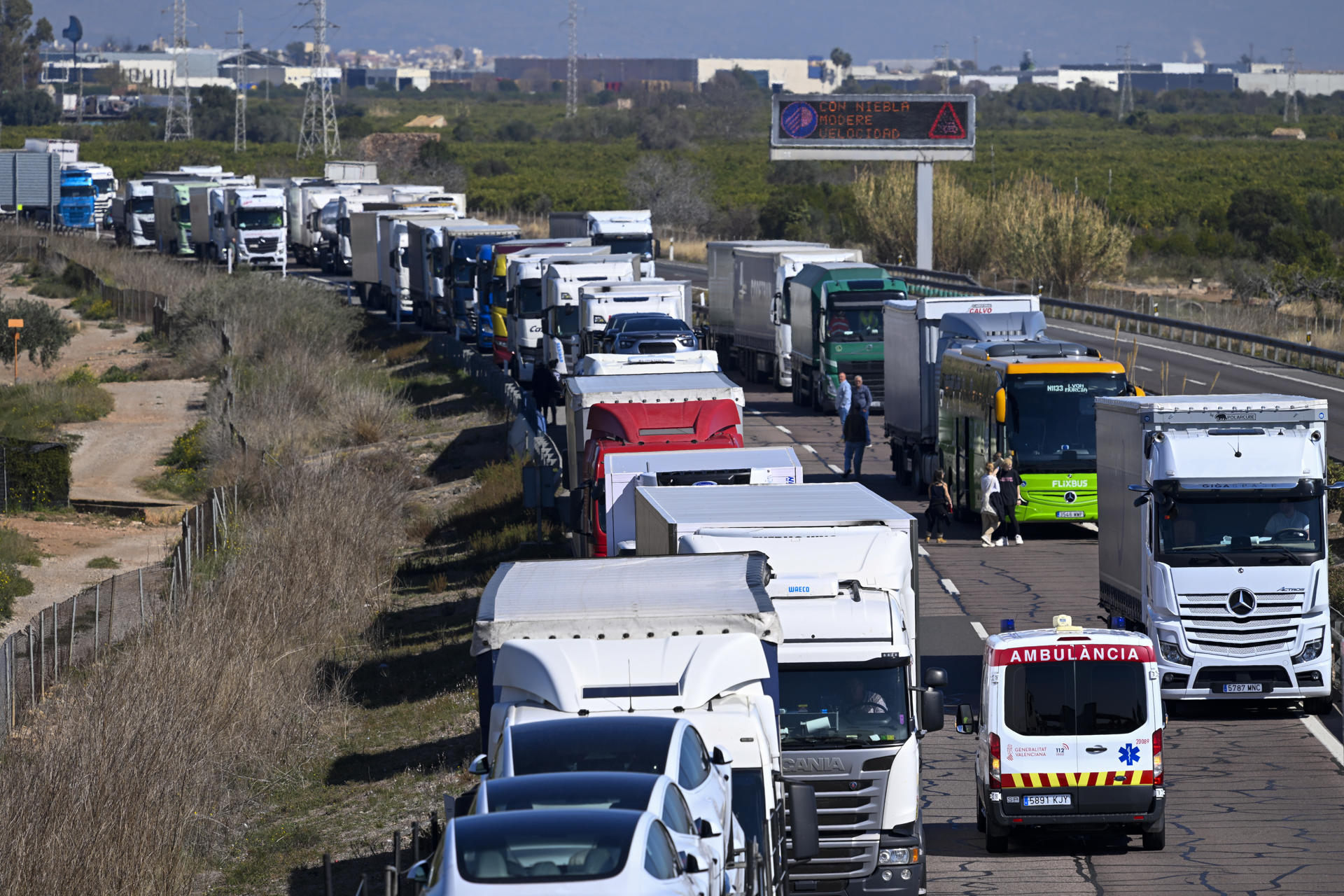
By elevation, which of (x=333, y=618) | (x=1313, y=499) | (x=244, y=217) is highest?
(x=244, y=217)

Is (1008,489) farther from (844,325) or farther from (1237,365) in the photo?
(1237,365)

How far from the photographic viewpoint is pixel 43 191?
91.2 meters

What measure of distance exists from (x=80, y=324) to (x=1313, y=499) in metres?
61.3

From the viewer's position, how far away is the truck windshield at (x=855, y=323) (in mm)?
41094

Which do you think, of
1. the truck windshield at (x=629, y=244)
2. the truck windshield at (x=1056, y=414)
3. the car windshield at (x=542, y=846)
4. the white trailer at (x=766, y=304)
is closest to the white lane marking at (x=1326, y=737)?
the truck windshield at (x=1056, y=414)

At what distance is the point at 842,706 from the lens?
13.2 metres

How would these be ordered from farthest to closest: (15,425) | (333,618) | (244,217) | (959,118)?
(244,217), (959,118), (15,425), (333,618)

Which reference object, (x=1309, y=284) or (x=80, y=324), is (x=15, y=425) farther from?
(x=1309, y=284)

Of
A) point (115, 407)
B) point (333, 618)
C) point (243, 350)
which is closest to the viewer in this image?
point (333, 618)

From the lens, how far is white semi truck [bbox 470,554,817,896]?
10.8 meters

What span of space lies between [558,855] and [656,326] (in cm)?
2965

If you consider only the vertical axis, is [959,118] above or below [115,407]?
above

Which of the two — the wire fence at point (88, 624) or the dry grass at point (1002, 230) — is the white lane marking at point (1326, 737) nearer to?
the wire fence at point (88, 624)

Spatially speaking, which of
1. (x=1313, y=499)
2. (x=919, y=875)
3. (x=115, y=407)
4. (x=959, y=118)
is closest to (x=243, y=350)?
(x=115, y=407)
